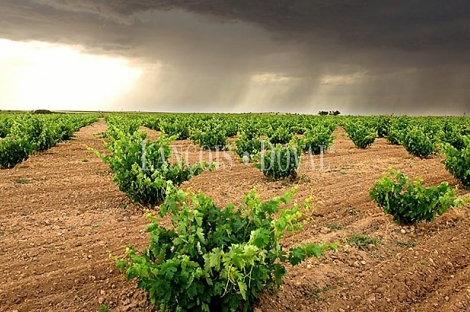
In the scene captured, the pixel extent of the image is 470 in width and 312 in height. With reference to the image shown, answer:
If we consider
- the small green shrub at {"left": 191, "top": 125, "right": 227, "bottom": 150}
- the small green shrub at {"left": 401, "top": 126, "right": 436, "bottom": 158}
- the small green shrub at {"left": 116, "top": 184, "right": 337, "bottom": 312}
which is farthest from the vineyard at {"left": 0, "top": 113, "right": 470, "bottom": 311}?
the small green shrub at {"left": 191, "top": 125, "right": 227, "bottom": 150}

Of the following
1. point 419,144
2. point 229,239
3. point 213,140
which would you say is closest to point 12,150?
point 213,140

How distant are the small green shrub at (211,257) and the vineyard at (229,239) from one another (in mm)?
12

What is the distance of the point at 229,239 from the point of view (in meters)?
3.82

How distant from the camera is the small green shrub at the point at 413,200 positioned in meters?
6.35

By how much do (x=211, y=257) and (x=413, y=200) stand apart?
14.0ft

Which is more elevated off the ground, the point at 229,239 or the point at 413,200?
the point at 229,239

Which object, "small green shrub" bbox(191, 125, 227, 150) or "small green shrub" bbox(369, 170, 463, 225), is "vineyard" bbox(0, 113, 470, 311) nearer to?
"small green shrub" bbox(369, 170, 463, 225)

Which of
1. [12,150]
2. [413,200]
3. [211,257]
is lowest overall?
[413,200]

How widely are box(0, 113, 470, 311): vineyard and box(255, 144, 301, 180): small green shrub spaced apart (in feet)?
0.11

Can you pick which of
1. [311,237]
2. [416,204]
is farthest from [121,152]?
[416,204]

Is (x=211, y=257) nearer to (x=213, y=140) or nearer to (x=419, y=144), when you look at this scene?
(x=419, y=144)

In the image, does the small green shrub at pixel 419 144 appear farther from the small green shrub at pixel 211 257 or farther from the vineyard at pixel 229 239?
the small green shrub at pixel 211 257

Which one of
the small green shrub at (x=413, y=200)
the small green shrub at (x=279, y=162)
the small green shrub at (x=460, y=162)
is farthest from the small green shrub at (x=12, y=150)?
the small green shrub at (x=460, y=162)

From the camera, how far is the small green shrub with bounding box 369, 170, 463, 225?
250 inches
